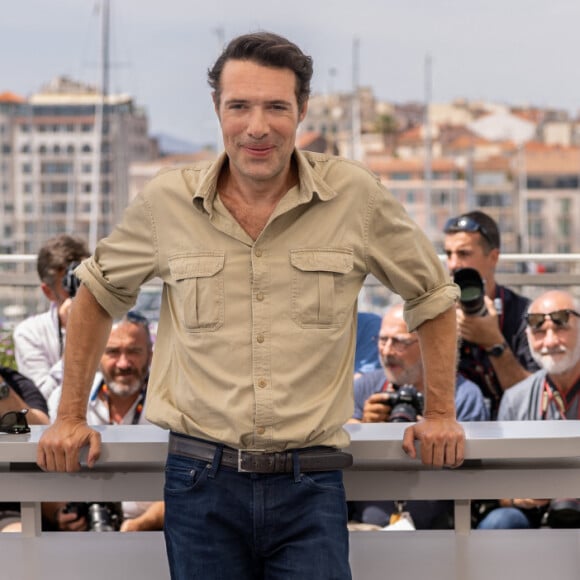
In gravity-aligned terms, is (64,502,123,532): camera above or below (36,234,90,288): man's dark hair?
below

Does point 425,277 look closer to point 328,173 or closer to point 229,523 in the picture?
point 328,173

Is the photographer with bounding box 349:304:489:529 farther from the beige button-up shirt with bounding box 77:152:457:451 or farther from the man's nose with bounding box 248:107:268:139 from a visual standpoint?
the man's nose with bounding box 248:107:268:139

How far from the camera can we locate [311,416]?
200 centimetres

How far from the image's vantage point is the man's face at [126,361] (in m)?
3.96

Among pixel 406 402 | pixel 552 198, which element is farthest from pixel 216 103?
pixel 552 198

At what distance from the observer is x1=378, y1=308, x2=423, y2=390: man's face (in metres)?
4.02

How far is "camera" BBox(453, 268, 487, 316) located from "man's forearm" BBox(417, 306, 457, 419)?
1.89 m

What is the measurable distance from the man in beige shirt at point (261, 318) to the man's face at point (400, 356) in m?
1.95

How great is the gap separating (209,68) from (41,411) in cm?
174

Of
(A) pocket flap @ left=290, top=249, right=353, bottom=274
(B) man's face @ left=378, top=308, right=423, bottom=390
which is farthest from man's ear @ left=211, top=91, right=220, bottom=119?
(B) man's face @ left=378, top=308, right=423, bottom=390

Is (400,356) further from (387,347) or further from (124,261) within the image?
(124,261)

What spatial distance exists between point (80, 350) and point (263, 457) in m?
0.40

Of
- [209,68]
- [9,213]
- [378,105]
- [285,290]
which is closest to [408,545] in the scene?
[285,290]

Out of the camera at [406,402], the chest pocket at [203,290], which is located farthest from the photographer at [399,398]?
the chest pocket at [203,290]
